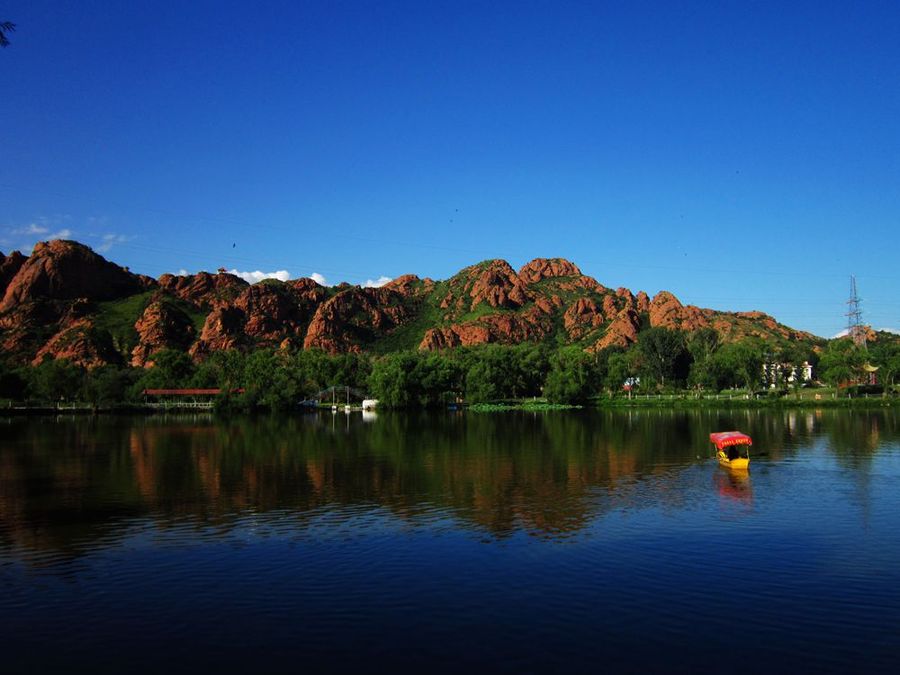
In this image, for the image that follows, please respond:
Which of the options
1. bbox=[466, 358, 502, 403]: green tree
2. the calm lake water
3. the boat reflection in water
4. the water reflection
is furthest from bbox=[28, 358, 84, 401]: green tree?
the boat reflection in water

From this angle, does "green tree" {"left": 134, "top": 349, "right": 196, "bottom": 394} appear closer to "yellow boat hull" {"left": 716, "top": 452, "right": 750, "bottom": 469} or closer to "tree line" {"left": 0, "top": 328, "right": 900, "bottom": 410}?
"tree line" {"left": 0, "top": 328, "right": 900, "bottom": 410}

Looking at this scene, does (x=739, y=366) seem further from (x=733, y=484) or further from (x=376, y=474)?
(x=376, y=474)

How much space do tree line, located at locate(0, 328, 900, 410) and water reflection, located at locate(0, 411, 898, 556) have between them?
70.5m

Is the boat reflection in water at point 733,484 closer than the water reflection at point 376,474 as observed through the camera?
No

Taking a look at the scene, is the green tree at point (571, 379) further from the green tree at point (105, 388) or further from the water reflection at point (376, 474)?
the green tree at point (105, 388)

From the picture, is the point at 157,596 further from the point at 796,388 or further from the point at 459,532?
the point at 796,388

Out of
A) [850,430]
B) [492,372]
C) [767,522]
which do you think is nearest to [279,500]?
[767,522]

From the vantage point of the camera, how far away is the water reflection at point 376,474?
3176cm

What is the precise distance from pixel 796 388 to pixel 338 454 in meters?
129

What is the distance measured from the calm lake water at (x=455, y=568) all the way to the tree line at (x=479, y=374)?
110 metres

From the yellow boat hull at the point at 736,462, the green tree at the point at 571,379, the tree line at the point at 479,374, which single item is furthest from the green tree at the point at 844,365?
the yellow boat hull at the point at 736,462

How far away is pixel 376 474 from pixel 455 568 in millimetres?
23624

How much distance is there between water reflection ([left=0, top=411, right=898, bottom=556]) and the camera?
31.8 m

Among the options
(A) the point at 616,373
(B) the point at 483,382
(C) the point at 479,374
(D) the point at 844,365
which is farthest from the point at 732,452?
(D) the point at 844,365
